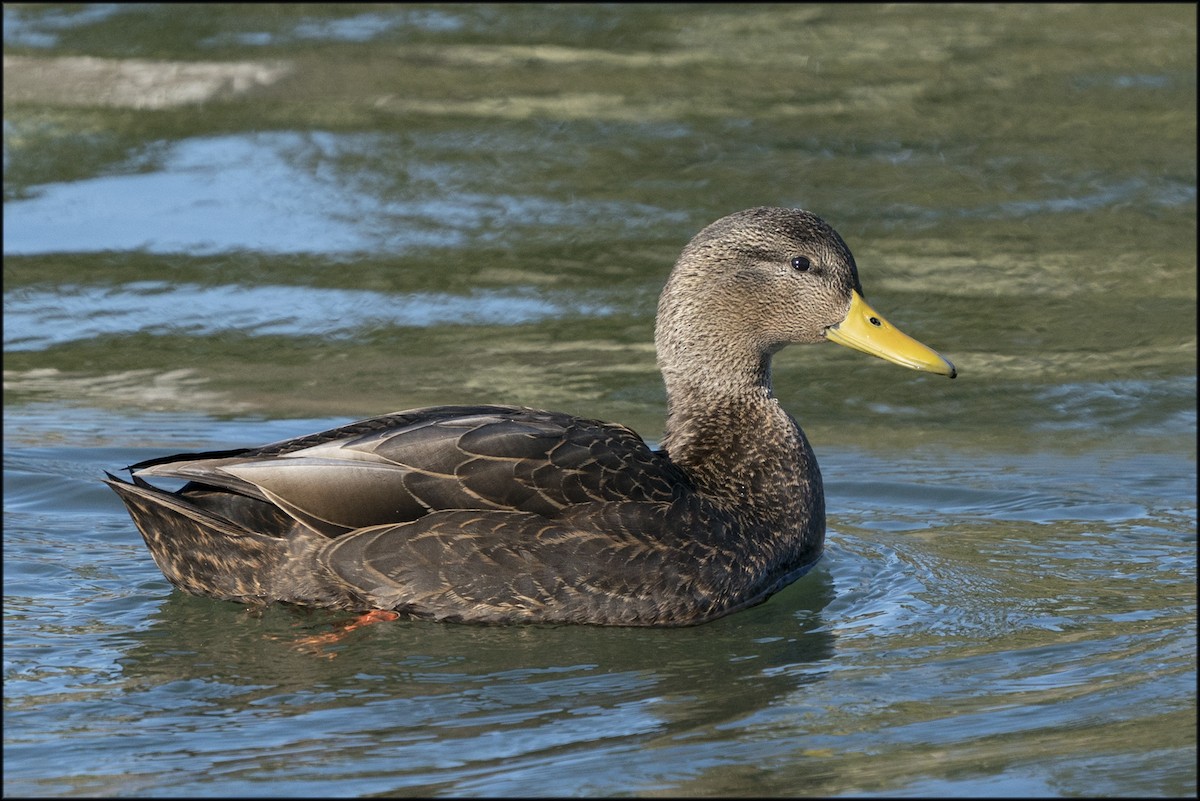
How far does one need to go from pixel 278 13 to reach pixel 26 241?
4.15 meters

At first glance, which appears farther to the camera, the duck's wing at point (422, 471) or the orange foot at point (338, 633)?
the duck's wing at point (422, 471)

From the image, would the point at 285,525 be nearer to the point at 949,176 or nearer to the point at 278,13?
the point at 949,176

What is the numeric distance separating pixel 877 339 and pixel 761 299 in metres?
0.49

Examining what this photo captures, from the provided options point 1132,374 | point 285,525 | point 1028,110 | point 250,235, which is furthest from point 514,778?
point 1028,110

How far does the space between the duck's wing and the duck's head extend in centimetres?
86

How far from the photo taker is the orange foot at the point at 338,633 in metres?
6.30

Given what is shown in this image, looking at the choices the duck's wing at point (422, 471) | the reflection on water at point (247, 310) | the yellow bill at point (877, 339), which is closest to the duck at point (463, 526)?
the duck's wing at point (422, 471)

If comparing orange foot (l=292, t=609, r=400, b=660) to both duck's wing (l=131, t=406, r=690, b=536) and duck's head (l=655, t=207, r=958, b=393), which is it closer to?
duck's wing (l=131, t=406, r=690, b=536)

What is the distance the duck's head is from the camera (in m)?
7.37

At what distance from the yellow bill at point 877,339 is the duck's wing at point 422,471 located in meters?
1.18

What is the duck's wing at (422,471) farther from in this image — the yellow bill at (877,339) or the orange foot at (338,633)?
the yellow bill at (877,339)

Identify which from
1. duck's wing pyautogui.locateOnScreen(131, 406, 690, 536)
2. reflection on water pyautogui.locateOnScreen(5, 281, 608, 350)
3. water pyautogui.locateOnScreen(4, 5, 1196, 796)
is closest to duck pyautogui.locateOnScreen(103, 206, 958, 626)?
duck's wing pyautogui.locateOnScreen(131, 406, 690, 536)

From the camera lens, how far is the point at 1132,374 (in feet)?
32.7

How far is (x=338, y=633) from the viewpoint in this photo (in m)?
6.41
